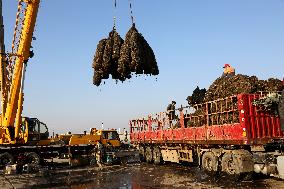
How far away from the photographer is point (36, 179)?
14.7 m

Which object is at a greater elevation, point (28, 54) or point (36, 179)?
point (28, 54)

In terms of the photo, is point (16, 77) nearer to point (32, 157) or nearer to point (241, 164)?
point (32, 157)

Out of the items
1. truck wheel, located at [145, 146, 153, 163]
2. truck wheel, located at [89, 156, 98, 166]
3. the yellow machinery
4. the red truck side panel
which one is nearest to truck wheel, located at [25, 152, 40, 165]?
the yellow machinery

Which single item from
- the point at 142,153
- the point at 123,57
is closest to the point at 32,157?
the point at 142,153

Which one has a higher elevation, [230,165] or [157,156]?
[230,165]

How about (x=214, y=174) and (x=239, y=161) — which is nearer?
(x=239, y=161)

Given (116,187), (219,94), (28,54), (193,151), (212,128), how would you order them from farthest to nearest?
(28,54) → (193,151) → (219,94) → (212,128) → (116,187)

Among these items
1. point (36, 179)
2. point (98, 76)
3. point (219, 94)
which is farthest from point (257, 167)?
point (36, 179)

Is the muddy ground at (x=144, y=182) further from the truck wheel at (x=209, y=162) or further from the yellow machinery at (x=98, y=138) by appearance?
the yellow machinery at (x=98, y=138)

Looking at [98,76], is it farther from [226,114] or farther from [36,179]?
[36,179]

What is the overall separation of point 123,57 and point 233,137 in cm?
476

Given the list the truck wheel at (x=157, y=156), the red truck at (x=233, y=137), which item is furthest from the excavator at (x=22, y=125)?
the red truck at (x=233, y=137)

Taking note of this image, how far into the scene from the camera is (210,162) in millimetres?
13195

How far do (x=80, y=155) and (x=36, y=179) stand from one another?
7.53 m
